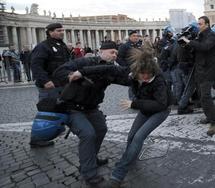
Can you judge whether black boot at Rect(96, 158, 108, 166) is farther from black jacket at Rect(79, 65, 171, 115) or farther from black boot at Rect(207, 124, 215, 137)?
black boot at Rect(207, 124, 215, 137)

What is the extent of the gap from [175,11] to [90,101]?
9.16 meters

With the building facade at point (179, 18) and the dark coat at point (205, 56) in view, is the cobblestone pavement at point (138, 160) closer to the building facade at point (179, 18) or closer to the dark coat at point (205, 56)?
the dark coat at point (205, 56)

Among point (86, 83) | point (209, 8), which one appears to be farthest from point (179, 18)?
point (209, 8)

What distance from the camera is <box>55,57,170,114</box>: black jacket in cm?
423

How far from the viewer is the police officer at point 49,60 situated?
6.05m

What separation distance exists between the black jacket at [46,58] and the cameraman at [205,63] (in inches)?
74.9

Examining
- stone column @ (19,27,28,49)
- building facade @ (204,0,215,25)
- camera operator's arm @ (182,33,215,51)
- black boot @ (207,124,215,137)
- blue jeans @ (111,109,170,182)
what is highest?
building facade @ (204,0,215,25)

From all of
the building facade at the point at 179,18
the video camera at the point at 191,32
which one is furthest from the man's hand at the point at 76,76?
the building facade at the point at 179,18

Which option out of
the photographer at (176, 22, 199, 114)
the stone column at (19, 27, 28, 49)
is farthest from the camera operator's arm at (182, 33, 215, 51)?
the stone column at (19, 27, 28, 49)

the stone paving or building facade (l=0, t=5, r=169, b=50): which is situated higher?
building facade (l=0, t=5, r=169, b=50)

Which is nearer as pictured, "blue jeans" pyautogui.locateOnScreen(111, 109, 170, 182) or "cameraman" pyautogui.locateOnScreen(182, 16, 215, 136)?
"blue jeans" pyautogui.locateOnScreen(111, 109, 170, 182)

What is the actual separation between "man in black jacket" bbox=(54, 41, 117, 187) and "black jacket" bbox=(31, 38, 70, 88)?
1.56 m

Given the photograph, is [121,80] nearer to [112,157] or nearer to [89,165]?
[89,165]

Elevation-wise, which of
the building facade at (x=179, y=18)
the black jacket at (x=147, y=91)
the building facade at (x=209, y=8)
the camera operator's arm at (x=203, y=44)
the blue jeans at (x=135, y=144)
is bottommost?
the blue jeans at (x=135, y=144)
